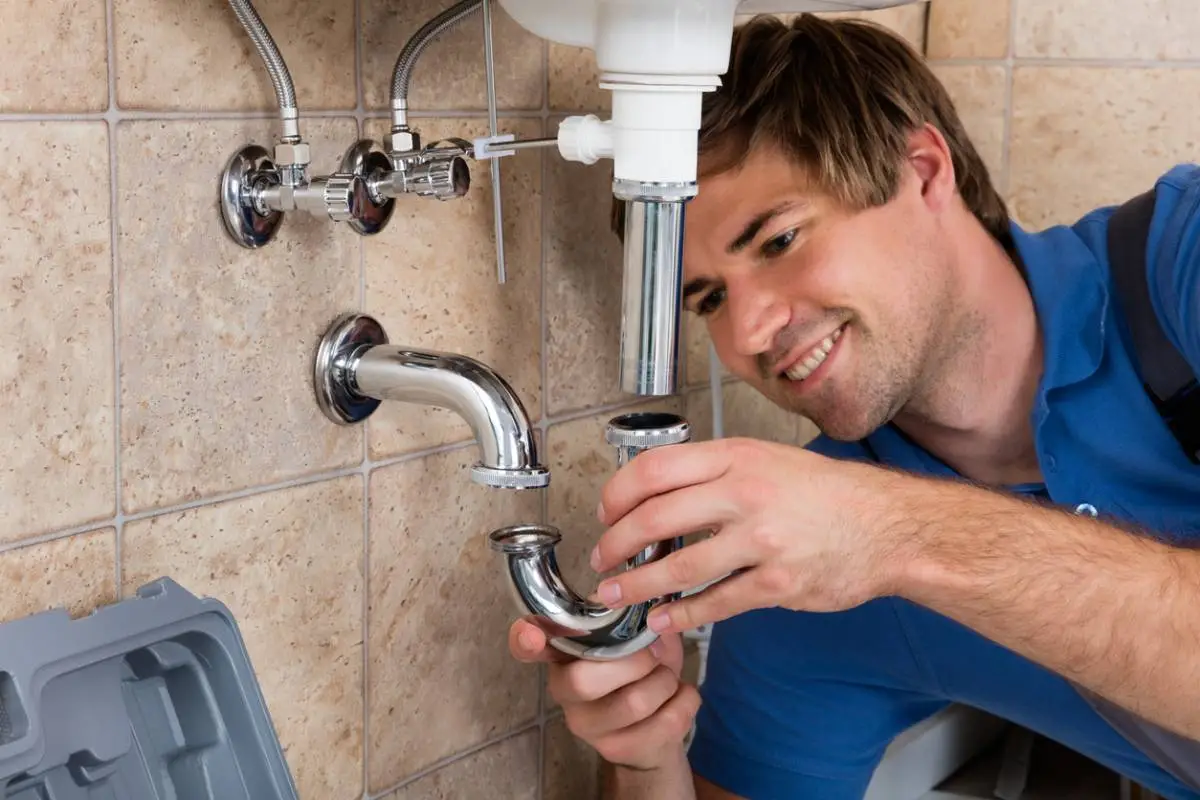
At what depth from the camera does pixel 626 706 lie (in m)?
0.95

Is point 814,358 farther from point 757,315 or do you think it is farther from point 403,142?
point 403,142

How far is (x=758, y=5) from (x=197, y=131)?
1.14ft

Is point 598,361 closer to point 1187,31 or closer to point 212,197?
point 212,197

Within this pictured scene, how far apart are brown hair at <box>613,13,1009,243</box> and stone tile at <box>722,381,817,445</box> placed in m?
0.27

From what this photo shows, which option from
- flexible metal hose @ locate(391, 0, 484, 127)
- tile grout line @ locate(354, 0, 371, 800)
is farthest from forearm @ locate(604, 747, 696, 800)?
flexible metal hose @ locate(391, 0, 484, 127)

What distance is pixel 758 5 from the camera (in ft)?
2.66

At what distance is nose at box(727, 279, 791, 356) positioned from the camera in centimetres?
102

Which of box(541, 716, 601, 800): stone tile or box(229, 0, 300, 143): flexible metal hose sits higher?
box(229, 0, 300, 143): flexible metal hose

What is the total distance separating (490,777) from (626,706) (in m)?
0.19

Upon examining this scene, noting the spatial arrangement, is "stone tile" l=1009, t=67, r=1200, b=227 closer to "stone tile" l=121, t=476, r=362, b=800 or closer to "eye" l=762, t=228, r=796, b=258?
"eye" l=762, t=228, r=796, b=258

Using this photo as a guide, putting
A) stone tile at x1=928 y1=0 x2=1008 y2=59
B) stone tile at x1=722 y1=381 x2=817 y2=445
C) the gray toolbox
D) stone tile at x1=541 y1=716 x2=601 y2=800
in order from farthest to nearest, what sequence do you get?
stone tile at x1=928 y1=0 x2=1008 y2=59
stone tile at x1=722 y1=381 x2=817 y2=445
stone tile at x1=541 y1=716 x2=601 y2=800
the gray toolbox

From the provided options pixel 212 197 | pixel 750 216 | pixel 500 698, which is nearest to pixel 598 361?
pixel 750 216

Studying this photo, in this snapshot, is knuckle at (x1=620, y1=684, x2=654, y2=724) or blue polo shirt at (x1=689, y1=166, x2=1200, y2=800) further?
blue polo shirt at (x1=689, y1=166, x2=1200, y2=800)

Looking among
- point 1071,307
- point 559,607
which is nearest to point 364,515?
point 559,607
